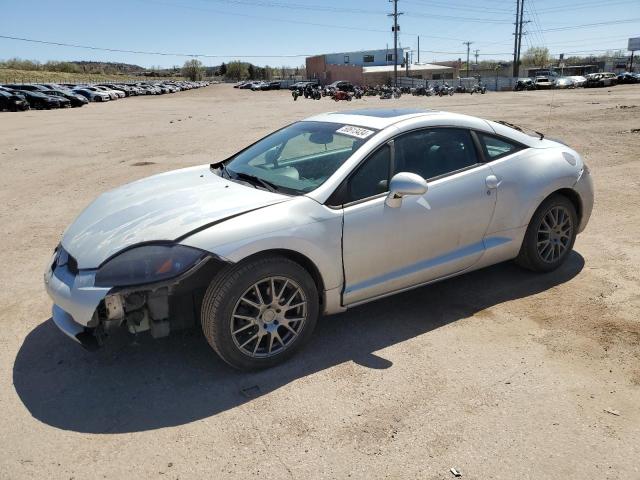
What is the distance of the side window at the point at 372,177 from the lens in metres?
3.51

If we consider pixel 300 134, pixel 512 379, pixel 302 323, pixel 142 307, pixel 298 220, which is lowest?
pixel 512 379

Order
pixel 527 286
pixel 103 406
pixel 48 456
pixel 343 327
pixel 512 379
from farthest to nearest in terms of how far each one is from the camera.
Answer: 1. pixel 527 286
2. pixel 343 327
3. pixel 512 379
4. pixel 103 406
5. pixel 48 456

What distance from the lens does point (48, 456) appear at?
8.55 feet

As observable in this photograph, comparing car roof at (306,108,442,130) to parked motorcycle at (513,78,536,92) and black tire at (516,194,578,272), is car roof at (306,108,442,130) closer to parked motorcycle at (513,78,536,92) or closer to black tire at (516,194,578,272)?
black tire at (516,194,578,272)

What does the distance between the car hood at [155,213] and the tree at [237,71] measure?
15506 cm

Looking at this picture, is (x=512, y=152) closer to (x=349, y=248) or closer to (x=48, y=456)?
(x=349, y=248)

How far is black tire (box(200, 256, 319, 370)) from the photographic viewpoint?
119 inches

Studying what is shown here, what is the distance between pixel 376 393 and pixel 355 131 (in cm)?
191

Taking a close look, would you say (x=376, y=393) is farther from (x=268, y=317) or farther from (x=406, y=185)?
(x=406, y=185)

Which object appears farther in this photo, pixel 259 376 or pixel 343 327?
pixel 343 327

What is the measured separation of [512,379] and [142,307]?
7.56ft

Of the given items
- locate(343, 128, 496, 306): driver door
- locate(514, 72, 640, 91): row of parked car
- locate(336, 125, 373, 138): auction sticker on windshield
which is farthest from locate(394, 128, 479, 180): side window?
A: locate(514, 72, 640, 91): row of parked car

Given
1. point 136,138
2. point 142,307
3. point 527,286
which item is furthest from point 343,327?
point 136,138

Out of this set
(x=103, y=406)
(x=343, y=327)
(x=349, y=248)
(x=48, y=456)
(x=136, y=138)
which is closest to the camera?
(x=48, y=456)
